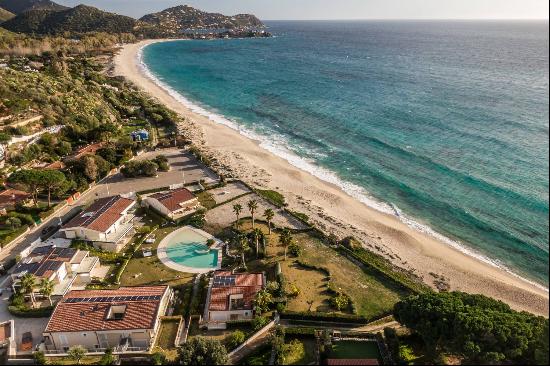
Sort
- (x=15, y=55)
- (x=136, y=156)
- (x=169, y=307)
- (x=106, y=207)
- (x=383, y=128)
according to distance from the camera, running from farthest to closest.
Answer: (x=15, y=55) < (x=383, y=128) < (x=136, y=156) < (x=106, y=207) < (x=169, y=307)

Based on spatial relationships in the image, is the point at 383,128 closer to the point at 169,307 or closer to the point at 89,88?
the point at 169,307

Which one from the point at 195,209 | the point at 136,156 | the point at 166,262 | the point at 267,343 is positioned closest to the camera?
the point at 267,343

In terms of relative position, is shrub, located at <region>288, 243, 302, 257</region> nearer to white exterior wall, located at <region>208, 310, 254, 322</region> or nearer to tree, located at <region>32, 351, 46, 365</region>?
white exterior wall, located at <region>208, 310, 254, 322</region>

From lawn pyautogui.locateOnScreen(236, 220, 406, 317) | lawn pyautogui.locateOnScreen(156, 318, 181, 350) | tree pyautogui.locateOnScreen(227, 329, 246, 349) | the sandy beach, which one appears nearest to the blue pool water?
lawn pyautogui.locateOnScreen(236, 220, 406, 317)

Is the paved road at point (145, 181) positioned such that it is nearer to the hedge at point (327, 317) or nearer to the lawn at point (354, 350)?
the hedge at point (327, 317)

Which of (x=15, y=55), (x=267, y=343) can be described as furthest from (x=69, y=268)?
(x=15, y=55)

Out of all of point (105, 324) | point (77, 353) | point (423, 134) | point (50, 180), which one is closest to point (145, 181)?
point (50, 180)
